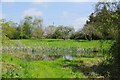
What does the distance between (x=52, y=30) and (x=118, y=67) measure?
53888mm

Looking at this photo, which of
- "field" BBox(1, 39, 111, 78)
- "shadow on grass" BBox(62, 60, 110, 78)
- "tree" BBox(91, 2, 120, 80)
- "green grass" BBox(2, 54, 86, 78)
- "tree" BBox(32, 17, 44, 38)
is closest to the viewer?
"tree" BBox(91, 2, 120, 80)

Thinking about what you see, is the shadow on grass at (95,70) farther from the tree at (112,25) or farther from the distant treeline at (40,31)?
the distant treeline at (40,31)

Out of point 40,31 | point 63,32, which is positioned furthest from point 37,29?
point 63,32

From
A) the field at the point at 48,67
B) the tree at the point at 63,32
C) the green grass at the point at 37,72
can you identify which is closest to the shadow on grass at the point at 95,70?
the field at the point at 48,67

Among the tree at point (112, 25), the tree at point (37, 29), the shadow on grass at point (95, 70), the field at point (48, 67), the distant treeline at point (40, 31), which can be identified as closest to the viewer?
the tree at point (112, 25)

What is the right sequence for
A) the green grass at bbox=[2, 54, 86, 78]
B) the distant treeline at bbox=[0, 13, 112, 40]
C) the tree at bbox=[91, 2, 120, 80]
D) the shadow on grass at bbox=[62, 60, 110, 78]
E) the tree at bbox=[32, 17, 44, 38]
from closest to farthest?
the tree at bbox=[91, 2, 120, 80], the shadow on grass at bbox=[62, 60, 110, 78], the green grass at bbox=[2, 54, 86, 78], the distant treeline at bbox=[0, 13, 112, 40], the tree at bbox=[32, 17, 44, 38]

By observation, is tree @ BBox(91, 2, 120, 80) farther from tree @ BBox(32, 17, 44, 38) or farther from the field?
tree @ BBox(32, 17, 44, 38)

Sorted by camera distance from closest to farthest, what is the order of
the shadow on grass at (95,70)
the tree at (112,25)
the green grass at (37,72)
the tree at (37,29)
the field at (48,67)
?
the tree at (112,25), the shadow on grass at (95,70), the green grass at (37,72), the field at (48,67), the tree at (37,29)

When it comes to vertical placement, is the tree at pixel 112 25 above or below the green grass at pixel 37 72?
above

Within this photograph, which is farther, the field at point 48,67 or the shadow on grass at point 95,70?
the field at point 48,67

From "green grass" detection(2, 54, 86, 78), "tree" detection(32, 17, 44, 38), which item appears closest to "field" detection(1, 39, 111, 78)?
"green grass" detection(2, 54, 86, 78)

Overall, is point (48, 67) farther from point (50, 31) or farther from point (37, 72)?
point (50, 31)

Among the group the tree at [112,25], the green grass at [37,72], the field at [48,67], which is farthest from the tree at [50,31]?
the green grass at [37,72]

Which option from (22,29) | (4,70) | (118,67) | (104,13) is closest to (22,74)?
(4,70)
